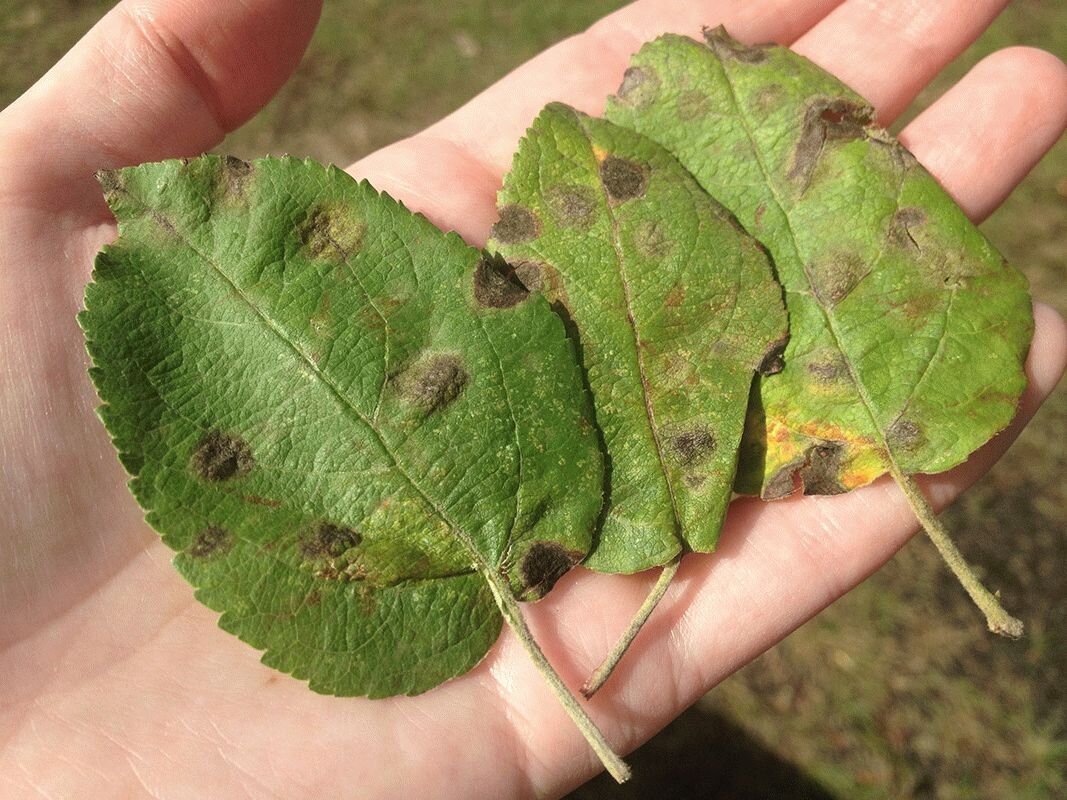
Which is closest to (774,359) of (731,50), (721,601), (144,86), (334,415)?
(721,601)

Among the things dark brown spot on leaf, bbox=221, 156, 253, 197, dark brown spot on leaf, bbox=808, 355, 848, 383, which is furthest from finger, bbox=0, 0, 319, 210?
dark brown spot on leaf, bbox=808, 355, 848, 383

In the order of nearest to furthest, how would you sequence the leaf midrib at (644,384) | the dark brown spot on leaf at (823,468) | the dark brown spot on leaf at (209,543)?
the dark brown spot on leaf at (209,543) < the leaf midrib at (644,384) < the dark brown spot on leaf at (823,468)

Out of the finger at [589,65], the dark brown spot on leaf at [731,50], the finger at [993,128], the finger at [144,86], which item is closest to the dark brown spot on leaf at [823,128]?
the dark brown spot on leaf at [731,50]

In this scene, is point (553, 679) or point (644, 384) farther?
point (644, 384)

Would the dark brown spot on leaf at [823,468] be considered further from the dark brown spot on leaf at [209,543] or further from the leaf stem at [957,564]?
the dark brown spot on leaf at [209,543]

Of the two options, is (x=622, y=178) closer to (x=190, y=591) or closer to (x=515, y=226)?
(x=515, y=226)

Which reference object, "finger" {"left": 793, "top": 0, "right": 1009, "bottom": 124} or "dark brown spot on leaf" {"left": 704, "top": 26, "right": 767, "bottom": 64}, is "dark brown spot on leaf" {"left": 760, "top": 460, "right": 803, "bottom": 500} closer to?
"dark brown spot on leaf" {"left": 704, "top": 26, "right": 767, "bottom": 64}
